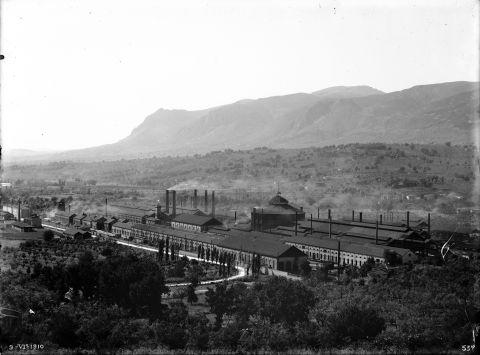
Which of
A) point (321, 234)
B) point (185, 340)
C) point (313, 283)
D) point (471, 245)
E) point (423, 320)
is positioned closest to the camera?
point (185, 340)

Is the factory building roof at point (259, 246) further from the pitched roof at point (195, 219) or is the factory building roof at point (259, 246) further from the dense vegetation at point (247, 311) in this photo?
the pitched roof at point (195, 219)

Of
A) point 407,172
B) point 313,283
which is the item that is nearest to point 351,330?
point 313,283

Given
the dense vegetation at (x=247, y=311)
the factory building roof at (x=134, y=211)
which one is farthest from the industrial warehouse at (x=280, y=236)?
the dense vegetation at (x=247, y=311)

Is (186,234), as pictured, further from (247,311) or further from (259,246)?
(247,311)

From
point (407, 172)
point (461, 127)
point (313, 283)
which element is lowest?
point (313, 283)

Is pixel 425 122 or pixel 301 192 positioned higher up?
pixel 425 122

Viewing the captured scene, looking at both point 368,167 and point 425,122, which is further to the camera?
point 425,122

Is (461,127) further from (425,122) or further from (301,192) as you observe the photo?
(301,192)

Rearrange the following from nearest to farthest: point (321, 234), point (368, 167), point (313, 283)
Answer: point (313, 283), point (321, 234), point (368, 167)
